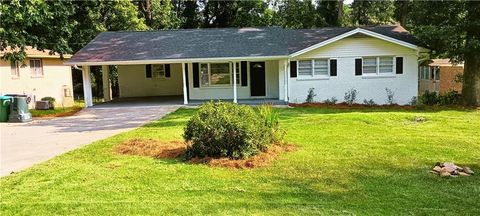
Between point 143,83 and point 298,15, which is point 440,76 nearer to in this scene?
point 298,15

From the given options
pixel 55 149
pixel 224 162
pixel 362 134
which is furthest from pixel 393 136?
pixel 55 149

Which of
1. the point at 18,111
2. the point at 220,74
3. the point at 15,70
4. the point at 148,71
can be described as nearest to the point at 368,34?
the point at 220,74

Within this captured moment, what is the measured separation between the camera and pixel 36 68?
87.5 feet

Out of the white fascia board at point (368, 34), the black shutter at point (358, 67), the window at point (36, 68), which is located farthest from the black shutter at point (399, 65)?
the window at point (36, 68)

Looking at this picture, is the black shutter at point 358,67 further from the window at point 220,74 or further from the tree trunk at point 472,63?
the window at point 220,74

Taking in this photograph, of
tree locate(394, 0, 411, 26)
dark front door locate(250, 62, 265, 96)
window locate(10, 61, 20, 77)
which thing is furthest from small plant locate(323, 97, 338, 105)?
tree locate(394, 0, 411, 26)

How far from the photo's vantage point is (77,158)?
8969 mm

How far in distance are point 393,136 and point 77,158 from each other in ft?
24.1

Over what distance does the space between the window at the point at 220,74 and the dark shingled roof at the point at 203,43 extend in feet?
3.14

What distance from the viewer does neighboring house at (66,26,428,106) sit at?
1948 cm

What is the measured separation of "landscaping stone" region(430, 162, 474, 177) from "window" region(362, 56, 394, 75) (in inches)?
496

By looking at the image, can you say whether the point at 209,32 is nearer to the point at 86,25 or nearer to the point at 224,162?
the point at 86,25

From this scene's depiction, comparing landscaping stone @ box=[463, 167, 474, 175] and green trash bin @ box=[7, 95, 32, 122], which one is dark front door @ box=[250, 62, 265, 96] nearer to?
green trash bin @ box=[7, 95, 32, 122]

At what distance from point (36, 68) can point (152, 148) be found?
66.3 feet
